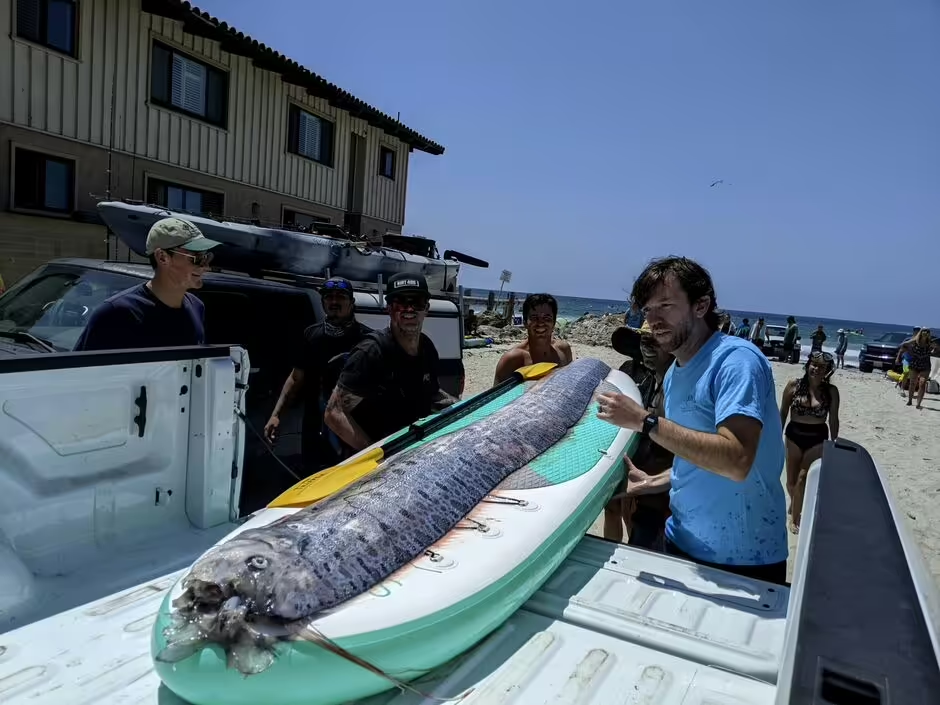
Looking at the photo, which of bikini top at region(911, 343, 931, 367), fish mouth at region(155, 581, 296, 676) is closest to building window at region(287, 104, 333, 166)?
fish mouth at region(155, 581, 296, 676)

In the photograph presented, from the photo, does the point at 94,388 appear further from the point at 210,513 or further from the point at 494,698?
the point at 494,698

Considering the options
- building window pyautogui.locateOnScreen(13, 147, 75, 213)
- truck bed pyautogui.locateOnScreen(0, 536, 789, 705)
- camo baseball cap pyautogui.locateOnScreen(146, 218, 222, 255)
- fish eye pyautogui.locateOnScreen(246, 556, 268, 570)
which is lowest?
truck bed pyautogui.locateOnScreen(0, 536, 789, 705)

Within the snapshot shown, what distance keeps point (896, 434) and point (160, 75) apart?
14.9 m

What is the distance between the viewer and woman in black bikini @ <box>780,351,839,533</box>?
5883mm

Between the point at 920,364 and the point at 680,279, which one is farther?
the point at 920,364

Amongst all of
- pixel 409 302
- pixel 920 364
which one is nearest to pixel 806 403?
pixel 409 302

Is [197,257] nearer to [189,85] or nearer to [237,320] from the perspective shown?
[237,320]

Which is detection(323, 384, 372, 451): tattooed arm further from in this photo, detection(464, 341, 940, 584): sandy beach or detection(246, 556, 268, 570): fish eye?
detection(464, 341, 940, 584): sandy beach

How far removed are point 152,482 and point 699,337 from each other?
2358 millimetres

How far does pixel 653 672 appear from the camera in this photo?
1771 mm

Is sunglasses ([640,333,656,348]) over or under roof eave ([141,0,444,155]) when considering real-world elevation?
under

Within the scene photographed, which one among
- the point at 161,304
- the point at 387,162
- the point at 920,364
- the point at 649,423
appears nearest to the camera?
the point at 649,423

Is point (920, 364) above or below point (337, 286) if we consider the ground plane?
below

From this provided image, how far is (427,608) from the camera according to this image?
186 cm
